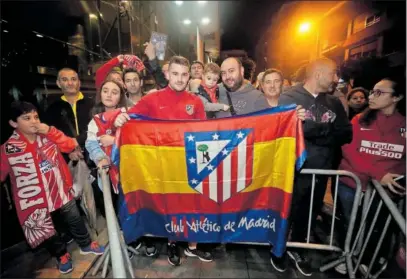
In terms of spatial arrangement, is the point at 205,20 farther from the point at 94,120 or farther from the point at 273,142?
the point at 94,120

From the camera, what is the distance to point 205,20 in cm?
225

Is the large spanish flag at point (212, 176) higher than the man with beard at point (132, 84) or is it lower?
lower

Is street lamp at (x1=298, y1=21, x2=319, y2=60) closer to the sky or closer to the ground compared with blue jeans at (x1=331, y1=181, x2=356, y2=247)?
closer to the sky

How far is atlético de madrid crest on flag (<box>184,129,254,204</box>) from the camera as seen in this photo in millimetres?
2418

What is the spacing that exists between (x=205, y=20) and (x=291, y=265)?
9.40 ft

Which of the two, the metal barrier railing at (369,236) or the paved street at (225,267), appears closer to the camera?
the metal barrier railing at (369,236)

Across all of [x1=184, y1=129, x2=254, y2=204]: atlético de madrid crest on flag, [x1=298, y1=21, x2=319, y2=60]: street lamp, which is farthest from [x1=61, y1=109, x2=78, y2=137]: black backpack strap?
[x1=298, y1=21, x2=319, y2=60]: street lamp

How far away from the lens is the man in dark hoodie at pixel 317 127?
8.67 ft

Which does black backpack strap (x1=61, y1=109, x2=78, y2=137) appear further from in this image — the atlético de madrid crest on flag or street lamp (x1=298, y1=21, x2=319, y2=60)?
street lamp (x1=298, y1=21, x2=319, y2=60)

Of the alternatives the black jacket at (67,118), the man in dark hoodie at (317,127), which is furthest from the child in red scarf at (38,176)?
the man in dark hoodie at (317,127)

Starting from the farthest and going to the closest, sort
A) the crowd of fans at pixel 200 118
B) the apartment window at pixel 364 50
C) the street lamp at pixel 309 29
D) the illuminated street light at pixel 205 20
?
the apartment window at pixel 364 50 < the street lamp at pixel 309 29 < the crowd of fans at pixel 200 118 < the illuminated street light at pixel 205 20

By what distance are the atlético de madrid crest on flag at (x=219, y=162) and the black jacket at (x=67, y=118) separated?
5.26ft

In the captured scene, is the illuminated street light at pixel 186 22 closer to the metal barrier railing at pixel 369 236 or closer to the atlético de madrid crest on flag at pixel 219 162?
the atlético de madrid crest on flag at pixel 219 162

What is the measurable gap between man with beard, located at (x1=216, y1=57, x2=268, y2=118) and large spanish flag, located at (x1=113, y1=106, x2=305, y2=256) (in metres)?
0.82
